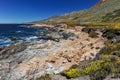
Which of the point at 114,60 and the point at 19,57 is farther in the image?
the point at 19,57

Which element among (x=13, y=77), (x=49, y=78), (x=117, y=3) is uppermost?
(x=117, y=3)

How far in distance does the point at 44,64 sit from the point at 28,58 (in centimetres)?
371

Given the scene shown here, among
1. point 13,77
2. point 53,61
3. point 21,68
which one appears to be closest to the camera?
point 13,77

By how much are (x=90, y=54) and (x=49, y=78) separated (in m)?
15.6

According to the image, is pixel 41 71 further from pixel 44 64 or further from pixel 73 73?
pixel 73 73

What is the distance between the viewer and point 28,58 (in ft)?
93.1

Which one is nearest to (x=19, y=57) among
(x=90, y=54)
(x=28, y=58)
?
(x=28, y=58)

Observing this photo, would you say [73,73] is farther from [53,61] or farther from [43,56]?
[43,56]

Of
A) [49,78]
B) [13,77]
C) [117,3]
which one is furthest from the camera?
[117,3]

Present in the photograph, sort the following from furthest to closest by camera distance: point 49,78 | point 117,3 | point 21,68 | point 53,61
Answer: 1. point 117,3
2. point 53,61
3. point 21,68
4. point 49,78

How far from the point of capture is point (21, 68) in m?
24.4

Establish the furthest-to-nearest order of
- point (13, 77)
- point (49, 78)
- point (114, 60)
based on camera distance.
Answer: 1. point (13, 77)
2. point (114, 60)
3. point (49, 78)

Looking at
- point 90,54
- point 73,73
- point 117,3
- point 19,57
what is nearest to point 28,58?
point 19,57

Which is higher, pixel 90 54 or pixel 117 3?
pixel 117 3
